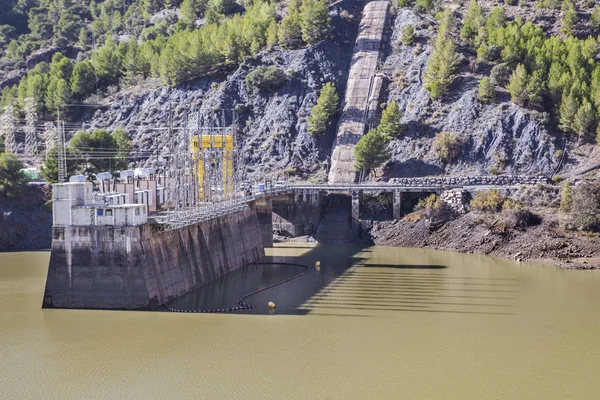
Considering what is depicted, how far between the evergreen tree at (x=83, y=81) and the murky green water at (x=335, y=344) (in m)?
59.5

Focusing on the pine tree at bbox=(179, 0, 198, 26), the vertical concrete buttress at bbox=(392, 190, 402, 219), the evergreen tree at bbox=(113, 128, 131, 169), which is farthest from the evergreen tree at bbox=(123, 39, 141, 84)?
the vertical concrete buttress at bbox=(392, 190, 402, 219)

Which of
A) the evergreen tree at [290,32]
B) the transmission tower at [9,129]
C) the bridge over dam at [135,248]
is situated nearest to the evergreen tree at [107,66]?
the transmission tower at [9,129]

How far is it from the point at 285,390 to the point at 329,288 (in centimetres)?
Result: 2145

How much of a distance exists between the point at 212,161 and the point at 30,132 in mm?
45555

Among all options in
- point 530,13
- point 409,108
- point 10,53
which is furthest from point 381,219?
point 10,53

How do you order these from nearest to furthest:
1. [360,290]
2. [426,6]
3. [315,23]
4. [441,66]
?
1. [360,290]
2. [441,66]
3. [315,23]
4. [426,6]

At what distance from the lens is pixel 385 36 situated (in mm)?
111750

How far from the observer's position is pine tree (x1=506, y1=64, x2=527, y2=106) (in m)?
88.7

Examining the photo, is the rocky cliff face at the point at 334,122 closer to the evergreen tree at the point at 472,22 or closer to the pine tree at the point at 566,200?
the evergreen tree at the point at 472,22

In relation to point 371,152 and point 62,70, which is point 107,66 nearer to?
point 62,70

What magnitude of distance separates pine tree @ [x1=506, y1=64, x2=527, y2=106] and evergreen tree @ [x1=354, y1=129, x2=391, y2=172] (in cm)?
1562

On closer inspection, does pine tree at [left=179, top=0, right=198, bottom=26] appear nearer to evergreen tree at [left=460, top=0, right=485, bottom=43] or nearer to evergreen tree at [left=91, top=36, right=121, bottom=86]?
evergreen tree at [left=91, top=36, right=121, bottom=86]

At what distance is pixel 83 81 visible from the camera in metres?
114

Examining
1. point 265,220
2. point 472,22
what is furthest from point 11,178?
point 472,22
